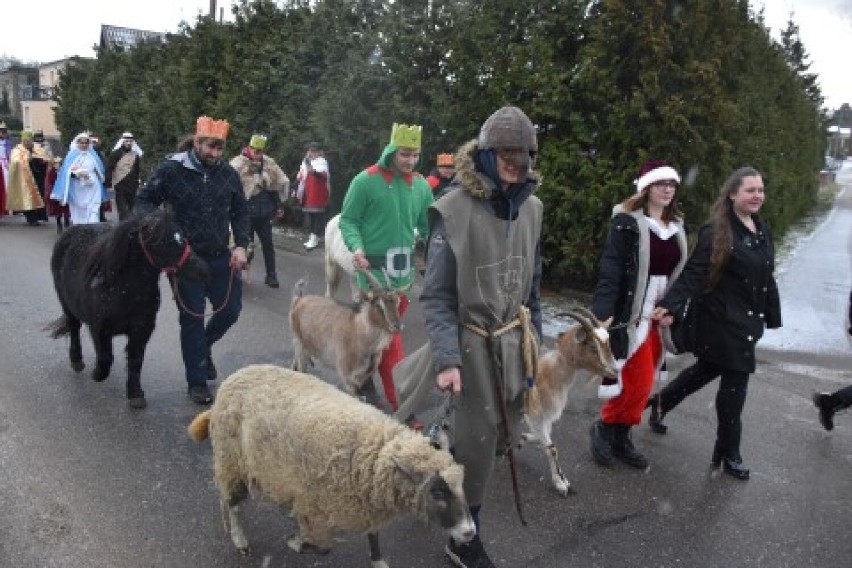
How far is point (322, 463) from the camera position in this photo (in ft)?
9.93

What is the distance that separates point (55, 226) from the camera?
15.3 m

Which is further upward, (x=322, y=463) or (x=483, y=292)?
(x=483, y=292)

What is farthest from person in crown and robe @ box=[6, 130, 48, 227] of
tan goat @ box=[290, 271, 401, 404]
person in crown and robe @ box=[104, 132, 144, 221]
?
tan goat @ box=[290, 271, 401, 404]

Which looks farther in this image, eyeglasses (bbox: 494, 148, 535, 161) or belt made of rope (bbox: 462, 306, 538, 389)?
belt made of rope (bbox: 462, 306, 538, 389)

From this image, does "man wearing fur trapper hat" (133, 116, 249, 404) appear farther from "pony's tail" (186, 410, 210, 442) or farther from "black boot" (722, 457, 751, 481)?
"black boot" (722, 457, 751, 481)

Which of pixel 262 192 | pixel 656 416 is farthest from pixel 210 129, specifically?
pixel 262 192

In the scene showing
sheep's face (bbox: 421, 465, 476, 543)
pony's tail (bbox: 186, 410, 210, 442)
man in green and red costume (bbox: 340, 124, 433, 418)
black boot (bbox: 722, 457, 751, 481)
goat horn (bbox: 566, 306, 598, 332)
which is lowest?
black boot (bbox: 722, 457, 751, 481)

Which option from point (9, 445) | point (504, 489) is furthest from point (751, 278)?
point (9, 445)

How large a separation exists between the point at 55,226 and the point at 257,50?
19.4 feet

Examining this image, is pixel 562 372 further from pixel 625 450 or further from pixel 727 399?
pixel 727 399

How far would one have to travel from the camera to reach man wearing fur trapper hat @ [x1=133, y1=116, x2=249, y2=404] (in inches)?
206

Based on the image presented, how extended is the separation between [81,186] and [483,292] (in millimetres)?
10888

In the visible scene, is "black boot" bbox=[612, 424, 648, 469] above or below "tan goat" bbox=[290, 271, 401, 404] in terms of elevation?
below

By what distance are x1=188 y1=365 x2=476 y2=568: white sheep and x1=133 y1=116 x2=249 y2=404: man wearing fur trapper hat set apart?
1931 mm
